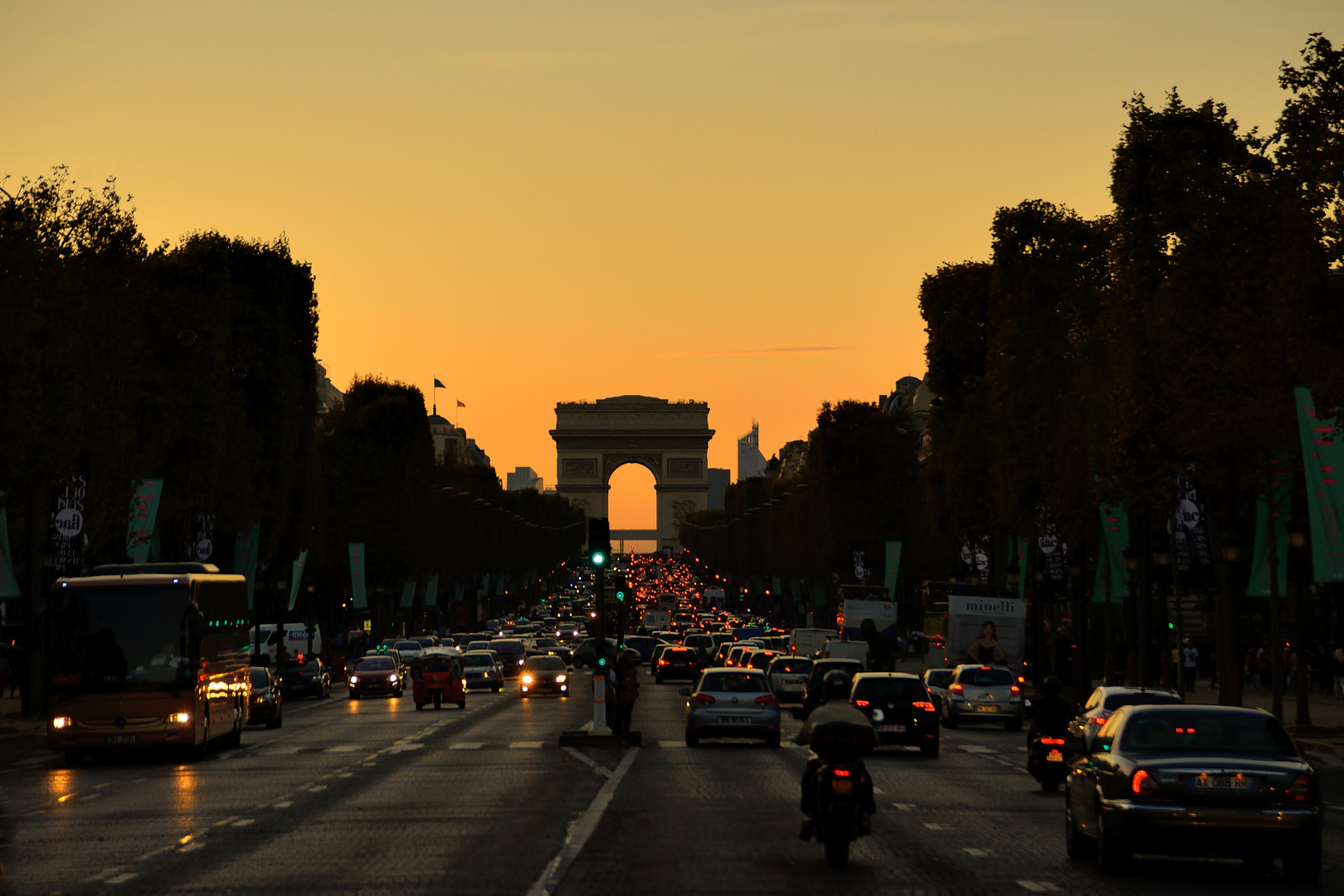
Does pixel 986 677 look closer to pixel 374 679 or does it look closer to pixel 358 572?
pixel 374 679

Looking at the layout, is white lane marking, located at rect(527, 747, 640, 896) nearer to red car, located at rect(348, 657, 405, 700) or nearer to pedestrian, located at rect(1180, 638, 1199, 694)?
pedestrian, located at rect(1180, 638, 1199, 694)

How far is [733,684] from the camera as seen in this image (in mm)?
34125

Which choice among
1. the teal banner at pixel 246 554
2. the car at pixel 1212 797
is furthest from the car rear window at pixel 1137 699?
the teal banner at pixel 246 554

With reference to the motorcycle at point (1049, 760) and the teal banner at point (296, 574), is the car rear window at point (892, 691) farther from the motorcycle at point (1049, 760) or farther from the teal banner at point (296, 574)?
the teal banner at point (296, 574)

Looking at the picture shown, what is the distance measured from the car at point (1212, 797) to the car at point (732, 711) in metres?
18.4

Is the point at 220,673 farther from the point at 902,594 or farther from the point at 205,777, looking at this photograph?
the point at 902,594

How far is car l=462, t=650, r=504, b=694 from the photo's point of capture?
210ft

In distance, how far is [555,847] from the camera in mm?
16453

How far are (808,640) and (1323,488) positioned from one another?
4462 centimetres

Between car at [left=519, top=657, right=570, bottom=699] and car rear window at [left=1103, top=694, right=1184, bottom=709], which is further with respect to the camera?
car at [left=519, top=657, right=570, bottom=699]

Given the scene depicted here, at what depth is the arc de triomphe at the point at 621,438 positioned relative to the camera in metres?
195

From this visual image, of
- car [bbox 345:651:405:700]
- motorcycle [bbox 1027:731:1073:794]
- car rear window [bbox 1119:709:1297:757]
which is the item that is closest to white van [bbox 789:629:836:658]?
car [bbox 345:651:405:700]

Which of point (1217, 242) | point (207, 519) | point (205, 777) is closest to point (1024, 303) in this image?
point (1217, 242)

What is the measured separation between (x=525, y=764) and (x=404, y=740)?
743 cm
